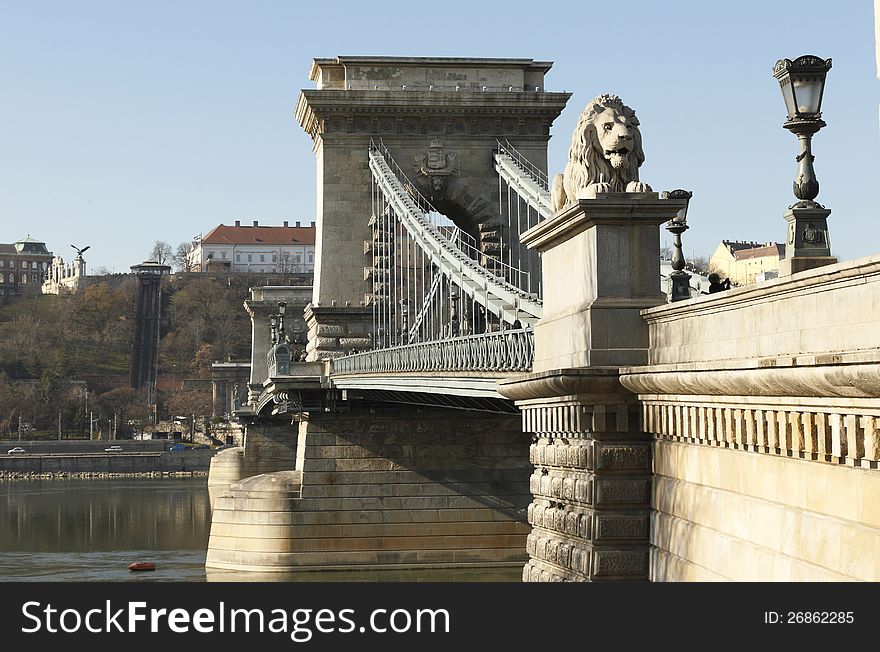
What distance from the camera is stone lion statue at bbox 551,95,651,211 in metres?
17.1

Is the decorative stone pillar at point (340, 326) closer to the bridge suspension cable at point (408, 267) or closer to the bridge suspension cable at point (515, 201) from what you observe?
the bridge suspension cable at point (408, 267)

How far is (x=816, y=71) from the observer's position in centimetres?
1304

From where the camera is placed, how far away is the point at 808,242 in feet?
44.1

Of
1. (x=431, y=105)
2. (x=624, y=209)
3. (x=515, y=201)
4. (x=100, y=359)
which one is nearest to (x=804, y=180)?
(x=624, y=209)

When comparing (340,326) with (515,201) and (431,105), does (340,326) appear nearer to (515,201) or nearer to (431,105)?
(515,201)

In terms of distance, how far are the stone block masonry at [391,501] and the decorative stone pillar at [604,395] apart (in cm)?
2838

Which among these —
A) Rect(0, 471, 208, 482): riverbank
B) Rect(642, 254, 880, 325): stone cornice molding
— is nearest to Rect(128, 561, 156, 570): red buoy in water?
Rect(642, 254, 880, 325): stone cornice molding

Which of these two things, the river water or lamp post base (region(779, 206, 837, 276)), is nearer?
lamp post base (region(779, 206, 837, 276))

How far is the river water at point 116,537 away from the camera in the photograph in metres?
44.9

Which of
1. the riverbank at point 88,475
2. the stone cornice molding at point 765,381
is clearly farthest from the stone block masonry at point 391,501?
the riverbank at point 88,475

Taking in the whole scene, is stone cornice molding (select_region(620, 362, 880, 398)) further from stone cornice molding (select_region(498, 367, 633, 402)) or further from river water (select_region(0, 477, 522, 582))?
river water (select_region(0, 477, 522, 582))

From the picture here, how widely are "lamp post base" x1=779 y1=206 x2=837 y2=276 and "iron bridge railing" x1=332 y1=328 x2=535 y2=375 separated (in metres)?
7.69
